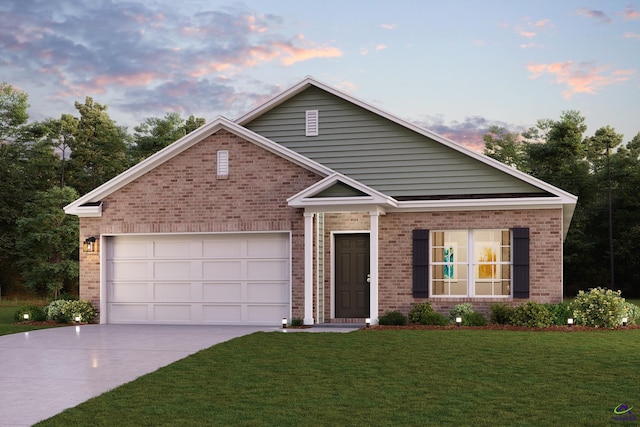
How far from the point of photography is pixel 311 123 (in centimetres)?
2091

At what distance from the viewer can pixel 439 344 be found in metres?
13.6

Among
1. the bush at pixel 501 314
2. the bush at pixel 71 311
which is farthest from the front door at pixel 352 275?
the bush at pixel 71 311

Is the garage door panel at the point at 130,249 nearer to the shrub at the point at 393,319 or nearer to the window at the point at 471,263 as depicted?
the shrub at the point at 393,319

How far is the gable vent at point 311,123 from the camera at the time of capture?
20859 mm

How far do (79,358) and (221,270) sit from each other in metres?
6.66

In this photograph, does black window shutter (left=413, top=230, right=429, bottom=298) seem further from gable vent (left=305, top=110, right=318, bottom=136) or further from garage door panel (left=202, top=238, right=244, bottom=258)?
gable vent (left=305, top=110, right=318, bottom=136)

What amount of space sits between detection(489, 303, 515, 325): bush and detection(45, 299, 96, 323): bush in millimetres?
10657

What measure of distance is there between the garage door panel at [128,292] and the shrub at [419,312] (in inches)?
286

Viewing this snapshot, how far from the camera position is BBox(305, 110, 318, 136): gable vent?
20859mm

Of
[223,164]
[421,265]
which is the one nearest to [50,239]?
[223,164]

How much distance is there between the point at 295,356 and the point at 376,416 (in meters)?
4.55

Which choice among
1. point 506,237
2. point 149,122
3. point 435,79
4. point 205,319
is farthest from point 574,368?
point 149,122

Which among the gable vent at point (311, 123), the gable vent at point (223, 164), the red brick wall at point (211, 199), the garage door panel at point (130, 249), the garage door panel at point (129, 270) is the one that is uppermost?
the gable vent at point (311, 123)

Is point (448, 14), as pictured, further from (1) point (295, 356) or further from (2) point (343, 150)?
(1) point (295, 356)
